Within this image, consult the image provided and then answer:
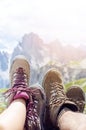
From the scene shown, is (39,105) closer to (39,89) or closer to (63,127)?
(39,89)

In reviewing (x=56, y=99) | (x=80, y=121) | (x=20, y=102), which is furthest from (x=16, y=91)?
(x=80, y=121)

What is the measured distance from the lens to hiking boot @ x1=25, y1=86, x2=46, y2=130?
6319mm

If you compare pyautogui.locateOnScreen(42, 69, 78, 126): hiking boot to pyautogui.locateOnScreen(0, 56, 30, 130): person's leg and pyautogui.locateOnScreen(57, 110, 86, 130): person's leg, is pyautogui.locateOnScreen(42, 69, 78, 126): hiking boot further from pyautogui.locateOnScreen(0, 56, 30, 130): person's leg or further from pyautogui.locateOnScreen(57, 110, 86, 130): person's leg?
pyautogui.locateOnScreen(0, 56, 30, 130): person's leg

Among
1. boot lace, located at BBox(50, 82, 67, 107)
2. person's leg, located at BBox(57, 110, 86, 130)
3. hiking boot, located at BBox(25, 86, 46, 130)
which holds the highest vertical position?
boot lace, located at BBox(50, 82, 67, 107)

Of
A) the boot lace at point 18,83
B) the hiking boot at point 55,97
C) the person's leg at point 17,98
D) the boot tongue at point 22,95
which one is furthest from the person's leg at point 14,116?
the hiking boot at point 55,97

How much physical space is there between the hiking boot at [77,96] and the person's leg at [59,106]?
25cm

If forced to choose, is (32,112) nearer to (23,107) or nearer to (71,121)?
(23,107)

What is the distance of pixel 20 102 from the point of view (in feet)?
21.5

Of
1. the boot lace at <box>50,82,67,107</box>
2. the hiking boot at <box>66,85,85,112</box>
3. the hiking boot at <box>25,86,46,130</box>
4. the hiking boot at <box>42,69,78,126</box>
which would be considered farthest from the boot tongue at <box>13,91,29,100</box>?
the hiking boot at <box>66,85,85,112</box>

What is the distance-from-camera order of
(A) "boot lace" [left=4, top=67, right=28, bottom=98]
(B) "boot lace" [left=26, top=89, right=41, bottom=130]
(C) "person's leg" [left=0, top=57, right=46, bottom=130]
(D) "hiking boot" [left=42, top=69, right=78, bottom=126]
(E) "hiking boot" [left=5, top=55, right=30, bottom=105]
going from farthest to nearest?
(A) "boot lace" [left=4, top=67, right=28, bottom=98], (D) "hiking boot" [left=42, top=69, right=78, bottom=126], (E) "hiking boot" [left=5, top=55, right=30, bottom=105], (B) "boot lace" [left=26, top=89, right=41, bottom=130], (C) "person's leg" [left=0, top=57, right=46, bottom=130]

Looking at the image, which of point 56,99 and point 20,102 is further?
point 56,99

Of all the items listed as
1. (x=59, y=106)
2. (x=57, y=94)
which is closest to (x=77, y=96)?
(x=57, y=94)

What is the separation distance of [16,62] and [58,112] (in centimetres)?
271

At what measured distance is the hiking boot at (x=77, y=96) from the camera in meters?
8.37
